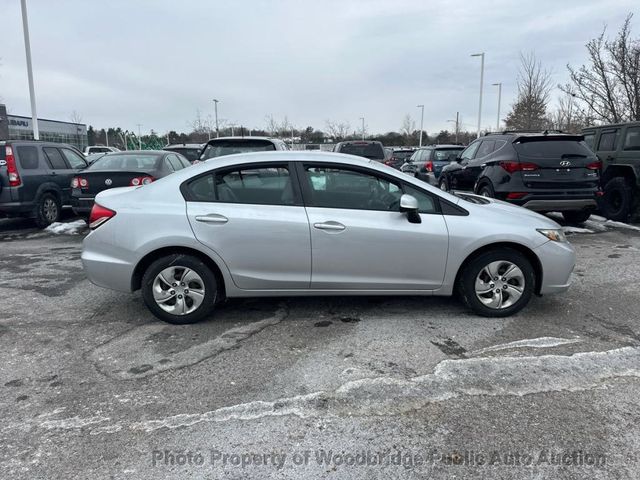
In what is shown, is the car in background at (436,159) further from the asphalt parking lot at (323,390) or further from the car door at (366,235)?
the car door at (366,235)

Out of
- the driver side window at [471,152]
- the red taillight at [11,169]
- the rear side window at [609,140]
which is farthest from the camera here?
the driver side window at [471,152]

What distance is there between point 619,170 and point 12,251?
438 inches

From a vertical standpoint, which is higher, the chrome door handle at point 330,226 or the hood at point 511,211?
the hood at point 511,211

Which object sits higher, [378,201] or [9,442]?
[378,201]

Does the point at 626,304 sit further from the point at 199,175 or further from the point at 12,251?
the point at 12,251

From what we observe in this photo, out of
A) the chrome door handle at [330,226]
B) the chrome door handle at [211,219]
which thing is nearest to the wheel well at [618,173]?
the chrome door handle at [330,226]

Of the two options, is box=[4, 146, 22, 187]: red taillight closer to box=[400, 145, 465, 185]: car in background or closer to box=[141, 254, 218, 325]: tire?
box=[141, 254, 218, 325]: tire

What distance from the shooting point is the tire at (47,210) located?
9367mm

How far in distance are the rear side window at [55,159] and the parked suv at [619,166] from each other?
36.8 ft

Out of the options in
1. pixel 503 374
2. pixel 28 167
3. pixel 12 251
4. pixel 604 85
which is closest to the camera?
pixel 503 374

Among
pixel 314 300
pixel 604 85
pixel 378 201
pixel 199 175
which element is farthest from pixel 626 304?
pixel 604 85

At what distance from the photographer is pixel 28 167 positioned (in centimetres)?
919

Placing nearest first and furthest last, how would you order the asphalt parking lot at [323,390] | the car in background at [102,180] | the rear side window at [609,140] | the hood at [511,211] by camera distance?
the asphalt parking lot at [323,390] < the hood at [511,211] < the car in background at [102,180] < the rear side window at [609,140]

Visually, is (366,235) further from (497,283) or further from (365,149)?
(365,149)
